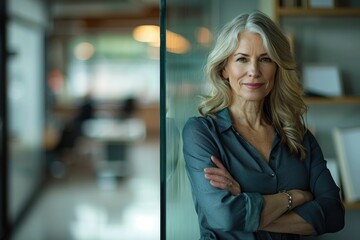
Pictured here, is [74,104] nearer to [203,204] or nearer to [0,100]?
[0,100]

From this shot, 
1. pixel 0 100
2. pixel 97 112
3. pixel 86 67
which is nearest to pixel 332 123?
pixel 0 100

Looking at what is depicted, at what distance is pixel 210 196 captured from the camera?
5.38 feet

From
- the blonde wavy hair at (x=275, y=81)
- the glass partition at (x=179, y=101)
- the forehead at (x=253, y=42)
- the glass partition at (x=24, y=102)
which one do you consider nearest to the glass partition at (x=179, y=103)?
the glass partition at (x=179, y=101)

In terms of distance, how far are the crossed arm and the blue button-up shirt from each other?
0.02 meters

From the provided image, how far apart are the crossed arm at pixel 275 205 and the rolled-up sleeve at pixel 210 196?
0.02 m

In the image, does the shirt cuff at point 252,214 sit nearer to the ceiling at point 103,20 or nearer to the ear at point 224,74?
the ear at point 224,74

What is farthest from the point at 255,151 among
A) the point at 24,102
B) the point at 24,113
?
the point at 24,102

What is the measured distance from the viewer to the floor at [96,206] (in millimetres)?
5996

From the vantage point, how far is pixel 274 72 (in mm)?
1724

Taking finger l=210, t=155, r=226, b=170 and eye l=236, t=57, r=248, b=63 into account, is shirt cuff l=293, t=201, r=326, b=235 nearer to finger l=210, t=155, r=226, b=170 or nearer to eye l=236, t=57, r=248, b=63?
finger l=210, t=155, r=226, b=170

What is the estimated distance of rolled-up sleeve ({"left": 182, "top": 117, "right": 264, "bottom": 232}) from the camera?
63.4 inches

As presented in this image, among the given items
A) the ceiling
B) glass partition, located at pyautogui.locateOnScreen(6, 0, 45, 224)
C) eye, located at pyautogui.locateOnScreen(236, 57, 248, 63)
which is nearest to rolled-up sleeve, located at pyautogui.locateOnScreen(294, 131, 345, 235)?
eye, located at pyautogui.locateOnScreen(236, 57, 248, 63)

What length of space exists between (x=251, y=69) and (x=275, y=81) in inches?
4.8

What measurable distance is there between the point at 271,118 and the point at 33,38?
23.6 feet
